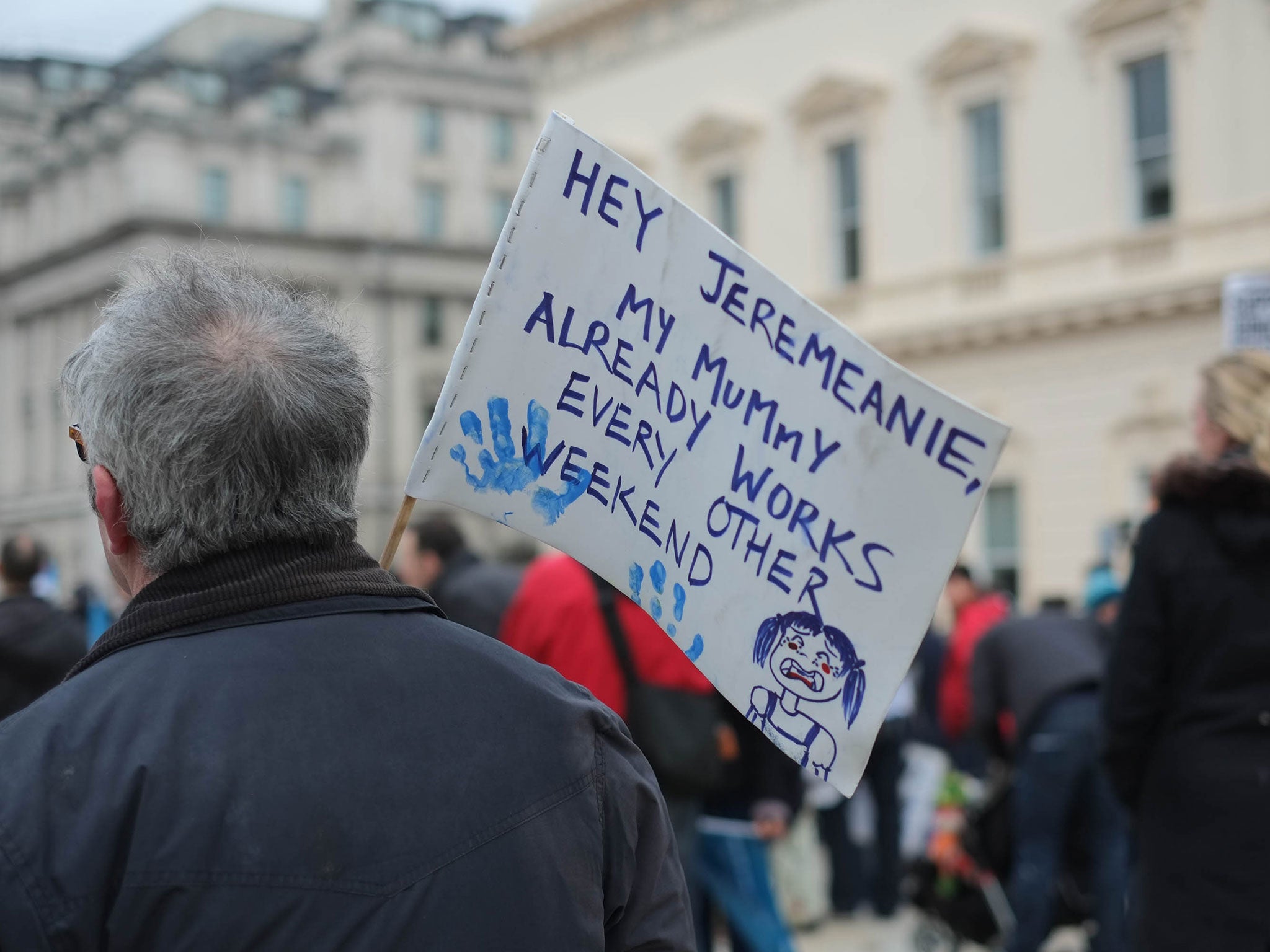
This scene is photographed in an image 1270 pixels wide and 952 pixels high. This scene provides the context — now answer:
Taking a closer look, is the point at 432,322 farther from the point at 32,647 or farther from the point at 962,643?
the point at 32,647

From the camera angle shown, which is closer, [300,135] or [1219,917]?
[1219,917]

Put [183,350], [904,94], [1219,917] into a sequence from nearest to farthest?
[183,350] → [1219,917] → [904,94]

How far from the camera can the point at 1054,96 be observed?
17.9 metres

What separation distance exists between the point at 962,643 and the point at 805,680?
254 inches

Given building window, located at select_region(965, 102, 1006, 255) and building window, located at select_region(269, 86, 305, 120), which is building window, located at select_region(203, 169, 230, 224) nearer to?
building window, located at select_region(269, 86, 305, 120)

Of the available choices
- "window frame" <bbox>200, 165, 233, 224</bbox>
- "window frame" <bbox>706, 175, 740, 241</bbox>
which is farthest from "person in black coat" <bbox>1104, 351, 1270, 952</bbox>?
"window frame" <bbox>200, 165, 233, 224</bbox>

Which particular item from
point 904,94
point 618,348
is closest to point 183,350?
point 618,348

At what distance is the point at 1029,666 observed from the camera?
255 inches

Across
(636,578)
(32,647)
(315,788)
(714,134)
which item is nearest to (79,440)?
→ (315,788)

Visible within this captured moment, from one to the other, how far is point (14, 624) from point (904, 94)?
16.1 meters

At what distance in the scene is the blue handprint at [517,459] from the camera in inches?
85.4

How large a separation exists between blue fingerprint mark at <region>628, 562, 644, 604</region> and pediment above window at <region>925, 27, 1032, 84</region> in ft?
56.0

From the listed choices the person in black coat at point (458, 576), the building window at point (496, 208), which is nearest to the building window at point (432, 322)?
the building window at point (496, 208)

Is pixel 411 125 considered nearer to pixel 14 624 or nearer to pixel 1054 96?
pixel 1054 96
